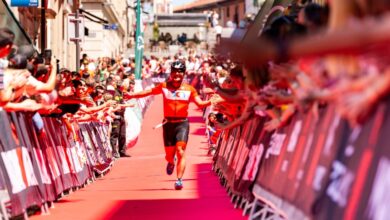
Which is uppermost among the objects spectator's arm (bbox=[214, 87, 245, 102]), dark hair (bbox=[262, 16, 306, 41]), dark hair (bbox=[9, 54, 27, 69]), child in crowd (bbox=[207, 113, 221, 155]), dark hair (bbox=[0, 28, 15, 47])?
dark hair (bbox=[262, 16, 306, 41])

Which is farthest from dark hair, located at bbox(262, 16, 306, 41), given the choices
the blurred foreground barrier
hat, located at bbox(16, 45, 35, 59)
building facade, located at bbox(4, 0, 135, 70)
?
building facade, located at bbox(4, 0, 135, 70)

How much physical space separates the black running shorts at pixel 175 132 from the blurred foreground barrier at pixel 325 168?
24.4ft

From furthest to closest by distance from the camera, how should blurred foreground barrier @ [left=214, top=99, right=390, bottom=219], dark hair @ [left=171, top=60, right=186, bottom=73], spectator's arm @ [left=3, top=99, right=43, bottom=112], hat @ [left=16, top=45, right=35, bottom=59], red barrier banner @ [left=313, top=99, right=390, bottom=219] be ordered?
1. dark hair @ [left=171, top=60, right=186, bottom=73]
2. hat @ [left=16, top=45, right=35, bottom=59]
3. spectator's arm @ [left=3, top=99, right=43, bottom=112]
4. blurred foreground barrier @ [left=214, top=99, right=390, bottom=219]
5. red barrier banner @ [left=313, top=99, right=390, bottom=219]

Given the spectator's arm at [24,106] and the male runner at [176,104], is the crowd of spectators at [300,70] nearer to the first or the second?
the spectator's arm at [24,106]

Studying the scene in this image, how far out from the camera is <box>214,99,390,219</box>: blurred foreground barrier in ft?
19.5

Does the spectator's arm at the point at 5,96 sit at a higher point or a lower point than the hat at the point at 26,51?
lower

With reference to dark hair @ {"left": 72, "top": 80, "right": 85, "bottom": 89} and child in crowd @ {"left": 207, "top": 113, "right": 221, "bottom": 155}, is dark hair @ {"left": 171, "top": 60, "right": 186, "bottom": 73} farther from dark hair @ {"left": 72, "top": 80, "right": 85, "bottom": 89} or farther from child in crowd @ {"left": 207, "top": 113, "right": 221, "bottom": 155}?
child in crowd @ {"left": 207, "top": 113, "right": 221, "bottom": 155}

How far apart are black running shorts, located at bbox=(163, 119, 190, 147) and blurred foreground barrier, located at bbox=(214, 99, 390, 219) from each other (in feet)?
24.4

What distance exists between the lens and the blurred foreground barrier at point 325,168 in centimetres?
594

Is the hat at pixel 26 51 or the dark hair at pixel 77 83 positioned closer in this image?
the hat at pixel 26 51

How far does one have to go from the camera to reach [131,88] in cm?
3791

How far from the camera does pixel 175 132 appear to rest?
20.4 meters

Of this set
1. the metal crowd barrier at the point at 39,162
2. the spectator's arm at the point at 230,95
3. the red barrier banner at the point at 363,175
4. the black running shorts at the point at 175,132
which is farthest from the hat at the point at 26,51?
the red barrier banner at the point at 363,175

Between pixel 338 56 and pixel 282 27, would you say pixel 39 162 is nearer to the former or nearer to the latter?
pixel 282 27
